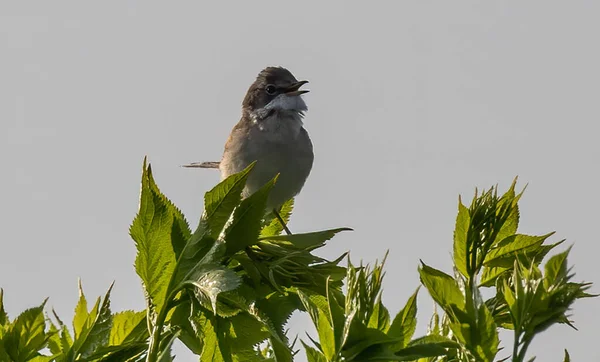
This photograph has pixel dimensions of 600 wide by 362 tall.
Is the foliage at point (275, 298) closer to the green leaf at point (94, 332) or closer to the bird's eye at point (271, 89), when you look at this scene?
the green leaf at point (94, 332)

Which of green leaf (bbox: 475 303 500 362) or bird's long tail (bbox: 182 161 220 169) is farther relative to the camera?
bird's long tail (bbox: 182 161 220 169)

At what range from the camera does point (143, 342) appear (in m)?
2.80

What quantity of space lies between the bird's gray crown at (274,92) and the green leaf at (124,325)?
7.12 meters

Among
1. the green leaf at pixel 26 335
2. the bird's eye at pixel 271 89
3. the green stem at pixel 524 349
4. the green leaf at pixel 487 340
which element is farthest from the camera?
the bird's eye at pixel 271 89

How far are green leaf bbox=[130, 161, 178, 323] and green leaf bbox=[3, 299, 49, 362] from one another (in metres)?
0.31

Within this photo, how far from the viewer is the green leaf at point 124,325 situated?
290 cm

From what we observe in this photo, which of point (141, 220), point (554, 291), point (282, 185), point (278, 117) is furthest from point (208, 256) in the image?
point (278, 117)

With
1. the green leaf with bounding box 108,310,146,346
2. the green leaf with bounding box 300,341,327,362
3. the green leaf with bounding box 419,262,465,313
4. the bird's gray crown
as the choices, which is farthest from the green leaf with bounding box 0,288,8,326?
the bird's gray crown

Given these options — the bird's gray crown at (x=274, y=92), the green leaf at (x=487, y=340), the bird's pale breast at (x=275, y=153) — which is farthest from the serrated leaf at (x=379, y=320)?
the bird's gray crown at (x=274, y=92)

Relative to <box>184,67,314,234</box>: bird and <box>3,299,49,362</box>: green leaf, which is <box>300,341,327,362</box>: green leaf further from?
<box>184,67,314,234</box>: bird

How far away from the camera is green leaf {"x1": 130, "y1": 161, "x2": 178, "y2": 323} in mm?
2738

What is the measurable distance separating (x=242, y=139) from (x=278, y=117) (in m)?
0.47

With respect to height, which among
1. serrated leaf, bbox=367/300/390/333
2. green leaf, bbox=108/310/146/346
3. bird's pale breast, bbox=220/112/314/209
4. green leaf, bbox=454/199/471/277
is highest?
bird's pale breast, bbox=220/112/314/209

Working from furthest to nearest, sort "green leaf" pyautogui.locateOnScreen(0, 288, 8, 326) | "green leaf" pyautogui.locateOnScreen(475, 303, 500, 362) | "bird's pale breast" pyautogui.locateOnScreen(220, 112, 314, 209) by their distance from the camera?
1. "bird's pale breast" pyautogui.locateOnScreen(220, 112, 314, 209)
2. "green leaf" pyautogui.locateOnScreen(0, 288, 8, 326)
3. "green leaf" pyautogui.locateOnScreen(475, 303, 500, 362)
